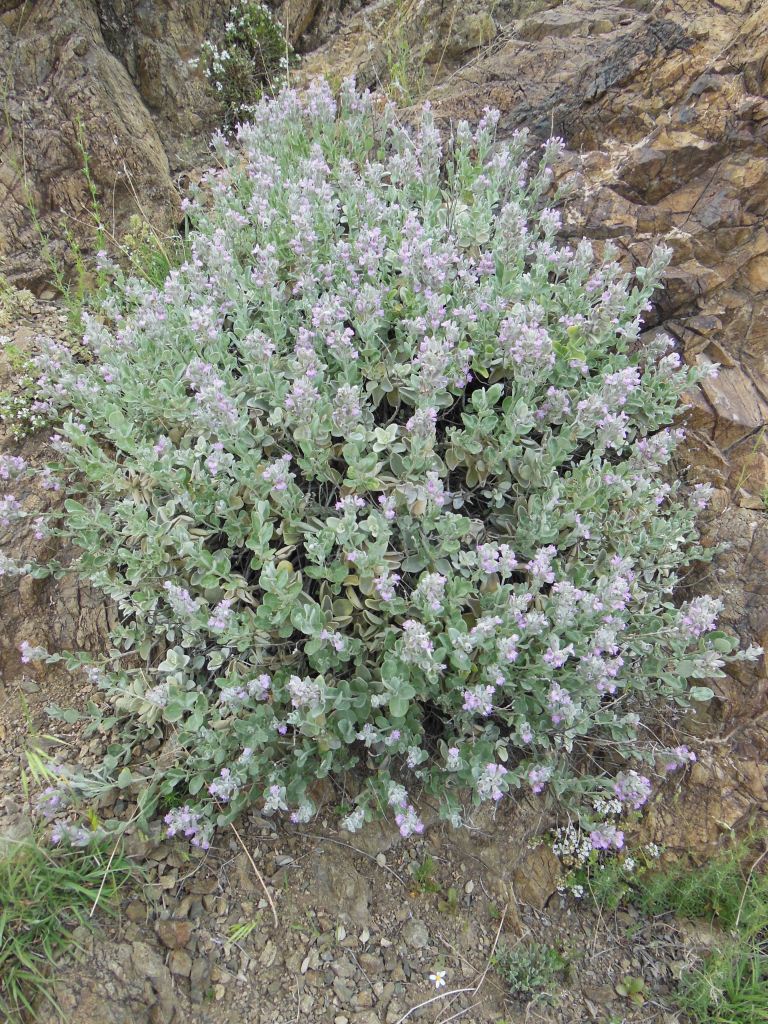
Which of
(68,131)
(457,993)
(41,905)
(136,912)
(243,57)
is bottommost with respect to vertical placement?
(457,993)

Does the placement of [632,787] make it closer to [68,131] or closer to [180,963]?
[180,963]

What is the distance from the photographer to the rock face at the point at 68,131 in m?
4.52

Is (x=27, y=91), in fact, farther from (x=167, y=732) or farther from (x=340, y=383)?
(x=167, y=732)

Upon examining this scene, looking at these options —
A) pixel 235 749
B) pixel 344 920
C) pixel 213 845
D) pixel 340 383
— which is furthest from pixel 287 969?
pixel 340 383

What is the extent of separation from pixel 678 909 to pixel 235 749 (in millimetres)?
2006

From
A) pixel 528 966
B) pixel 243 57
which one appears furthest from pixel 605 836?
pixel 243 57

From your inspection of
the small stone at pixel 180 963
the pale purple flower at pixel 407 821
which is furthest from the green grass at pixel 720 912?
the small stone at pixel 180 963

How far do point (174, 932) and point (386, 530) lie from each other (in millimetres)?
1736

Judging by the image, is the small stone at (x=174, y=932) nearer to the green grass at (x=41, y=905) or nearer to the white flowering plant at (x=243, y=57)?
the green grass at (x=41, y=905)

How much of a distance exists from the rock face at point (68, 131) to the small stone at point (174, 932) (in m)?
3.98

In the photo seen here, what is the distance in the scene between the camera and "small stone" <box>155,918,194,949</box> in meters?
2.49

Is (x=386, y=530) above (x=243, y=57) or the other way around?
the other way around

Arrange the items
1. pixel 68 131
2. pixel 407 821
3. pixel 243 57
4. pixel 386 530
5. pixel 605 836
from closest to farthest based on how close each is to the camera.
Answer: pixel 407 821 < pixel 386 530 < pixel 605 836 < pixel 68 131 < pixel 243 57

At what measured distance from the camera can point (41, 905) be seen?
2.36 metres
